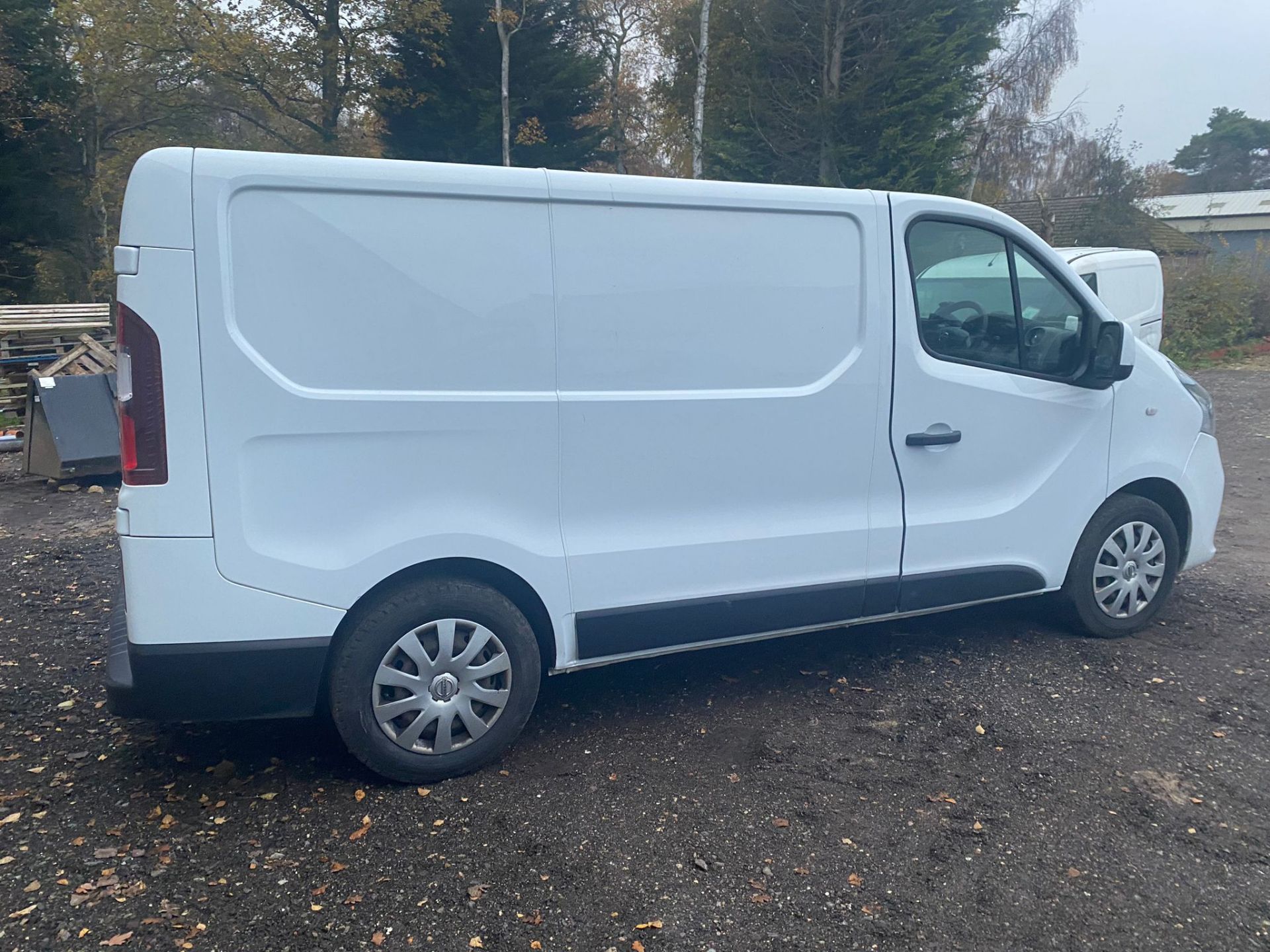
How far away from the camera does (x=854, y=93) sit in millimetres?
23938

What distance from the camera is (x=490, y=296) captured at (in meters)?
3.26

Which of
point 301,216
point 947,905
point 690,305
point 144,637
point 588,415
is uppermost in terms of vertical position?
point 301,216

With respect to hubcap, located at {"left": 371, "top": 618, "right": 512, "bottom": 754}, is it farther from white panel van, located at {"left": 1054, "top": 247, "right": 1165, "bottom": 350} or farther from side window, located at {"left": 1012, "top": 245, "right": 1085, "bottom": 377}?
white panel van, located at {"left": 1054, "top": 247, "right": 1165, "bottom": 350}

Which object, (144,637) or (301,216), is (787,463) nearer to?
(301,216)

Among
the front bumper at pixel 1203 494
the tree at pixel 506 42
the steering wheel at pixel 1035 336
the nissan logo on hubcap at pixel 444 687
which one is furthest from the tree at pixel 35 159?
the front bumper at pixel 1203 494

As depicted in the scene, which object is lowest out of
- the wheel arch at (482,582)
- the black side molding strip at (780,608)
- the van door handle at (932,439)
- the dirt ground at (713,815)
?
the dirt ground at (713,815)

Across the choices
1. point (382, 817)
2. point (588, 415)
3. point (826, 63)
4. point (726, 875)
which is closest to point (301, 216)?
point (588, 415)

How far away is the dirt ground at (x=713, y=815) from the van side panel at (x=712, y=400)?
541 mm

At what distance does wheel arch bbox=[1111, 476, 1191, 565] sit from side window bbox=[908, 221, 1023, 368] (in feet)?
3.44

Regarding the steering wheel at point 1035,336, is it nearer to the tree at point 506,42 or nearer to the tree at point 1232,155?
the tree at point 506,42

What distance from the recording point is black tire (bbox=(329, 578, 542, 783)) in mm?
3193

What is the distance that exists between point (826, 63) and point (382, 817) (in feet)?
84.2

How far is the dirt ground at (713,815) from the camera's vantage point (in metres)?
2.66

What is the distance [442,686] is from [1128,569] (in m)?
Result: 3.46
